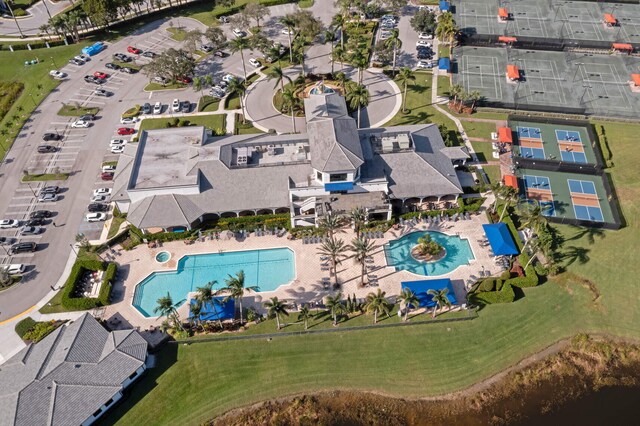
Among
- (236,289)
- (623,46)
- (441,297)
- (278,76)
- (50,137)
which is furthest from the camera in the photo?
(623,46)

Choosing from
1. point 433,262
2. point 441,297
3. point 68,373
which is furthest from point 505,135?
point 68,373

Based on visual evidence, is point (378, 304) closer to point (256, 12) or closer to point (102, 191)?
point (102, 191)

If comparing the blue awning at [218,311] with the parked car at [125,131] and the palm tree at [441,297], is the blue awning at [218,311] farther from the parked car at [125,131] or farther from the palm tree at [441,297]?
the parked car at [125,131]

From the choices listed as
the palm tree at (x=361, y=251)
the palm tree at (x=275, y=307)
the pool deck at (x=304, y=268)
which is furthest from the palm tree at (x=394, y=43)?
the palm tree at (x=275, y=307)

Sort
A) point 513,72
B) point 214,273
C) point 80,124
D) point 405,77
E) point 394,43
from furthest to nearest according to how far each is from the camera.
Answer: point 513,72 < point 394,43 < point 80,124 < point 405,77 < point 214,273

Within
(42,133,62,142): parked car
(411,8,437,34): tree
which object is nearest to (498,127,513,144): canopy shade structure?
(411,8,437,34): tree

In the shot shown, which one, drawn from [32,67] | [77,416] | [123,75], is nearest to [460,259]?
[77,416]

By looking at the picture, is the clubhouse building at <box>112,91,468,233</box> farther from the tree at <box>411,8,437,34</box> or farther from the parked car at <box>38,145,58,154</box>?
the tree at <box>411,8,437,34</box>
